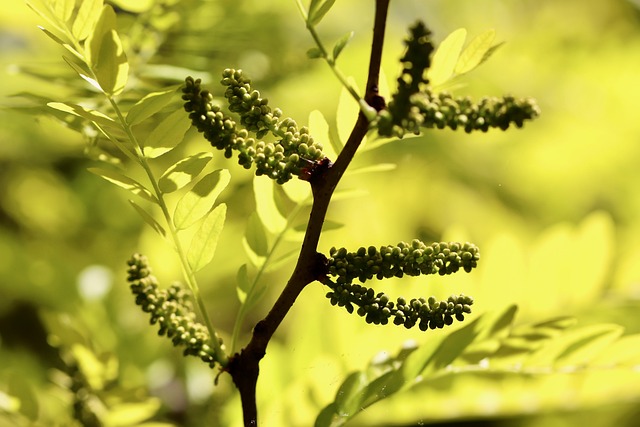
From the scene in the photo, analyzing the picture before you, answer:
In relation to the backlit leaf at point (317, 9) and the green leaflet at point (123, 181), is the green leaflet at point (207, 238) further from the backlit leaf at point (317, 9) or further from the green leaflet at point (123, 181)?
the backlit leaf at point (317, 9)

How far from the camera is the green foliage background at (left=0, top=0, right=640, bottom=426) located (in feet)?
3.68

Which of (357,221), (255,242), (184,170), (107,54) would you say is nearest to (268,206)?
(255,242)

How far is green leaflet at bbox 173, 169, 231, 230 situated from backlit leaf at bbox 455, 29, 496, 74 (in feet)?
0.83

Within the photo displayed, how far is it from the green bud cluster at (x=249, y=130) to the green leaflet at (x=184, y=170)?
7 cm

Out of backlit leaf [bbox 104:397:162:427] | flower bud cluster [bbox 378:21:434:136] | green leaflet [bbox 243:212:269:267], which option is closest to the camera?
flower bud cluster [bbox 378:21:434:136]

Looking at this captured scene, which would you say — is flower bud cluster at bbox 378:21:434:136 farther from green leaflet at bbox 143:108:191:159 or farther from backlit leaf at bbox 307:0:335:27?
green leaflet at bbox 143:108:191:159

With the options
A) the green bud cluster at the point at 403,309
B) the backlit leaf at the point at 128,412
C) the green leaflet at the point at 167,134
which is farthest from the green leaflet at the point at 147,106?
the backlit leaf at the point at 128,412

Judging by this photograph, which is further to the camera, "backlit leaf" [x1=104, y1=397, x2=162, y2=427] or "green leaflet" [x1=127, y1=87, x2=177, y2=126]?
"backlit leaf" [x1=104, y1=397, x2=162, y2=427]

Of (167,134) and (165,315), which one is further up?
(167,134)

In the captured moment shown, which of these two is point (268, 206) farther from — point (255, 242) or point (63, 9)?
point (63, 9)

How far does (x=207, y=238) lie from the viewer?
2.54 feet

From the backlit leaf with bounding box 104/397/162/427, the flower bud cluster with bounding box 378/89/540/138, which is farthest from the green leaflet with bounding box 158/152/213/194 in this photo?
the backlit leaf with bounding box 104/397/162/427

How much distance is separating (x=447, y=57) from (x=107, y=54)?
330 mm

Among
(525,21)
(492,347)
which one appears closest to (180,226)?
(492,347)
